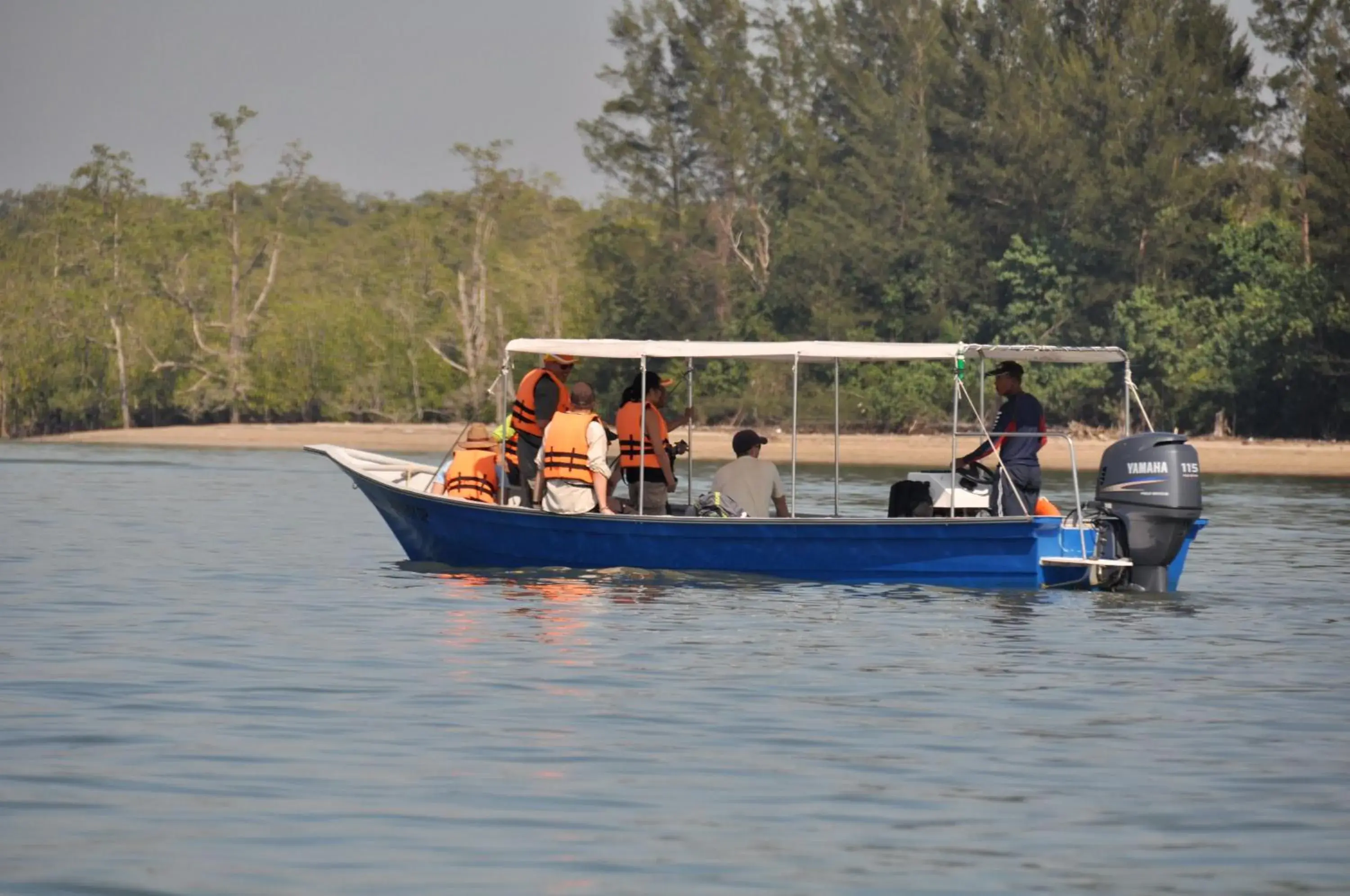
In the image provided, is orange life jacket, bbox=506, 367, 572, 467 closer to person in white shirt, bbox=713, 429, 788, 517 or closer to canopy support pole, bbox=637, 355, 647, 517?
canopy support pole, bbox=637, 355, 647, 517

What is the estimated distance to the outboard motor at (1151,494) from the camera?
14938mm

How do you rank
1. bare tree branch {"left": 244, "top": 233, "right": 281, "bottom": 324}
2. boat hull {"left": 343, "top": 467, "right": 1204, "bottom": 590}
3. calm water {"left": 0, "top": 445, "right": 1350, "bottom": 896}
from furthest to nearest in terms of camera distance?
bare tree branch {"left": 244, "top": 233, "right": 281, "bottom": 324} → boat hull {"left": 343, "top": 467, "right": 1204, "bottom": 590} → calm water {"left": 0, "top": 445, "right": 1350, "bottom": 896}

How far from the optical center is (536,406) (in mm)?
16656

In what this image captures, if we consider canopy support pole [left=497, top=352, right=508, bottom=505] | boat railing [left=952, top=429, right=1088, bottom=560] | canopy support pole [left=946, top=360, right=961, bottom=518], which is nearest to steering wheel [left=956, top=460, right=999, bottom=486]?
canopy support pole [left=946, top=360, right=961, bottom=518]

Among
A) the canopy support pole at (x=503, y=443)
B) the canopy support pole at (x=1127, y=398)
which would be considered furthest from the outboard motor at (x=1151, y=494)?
the canopy support pole at (x=503, y=443)

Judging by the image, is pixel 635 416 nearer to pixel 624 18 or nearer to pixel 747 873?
pixel 747 873

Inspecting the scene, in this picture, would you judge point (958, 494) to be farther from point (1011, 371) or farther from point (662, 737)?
point (662, 737)

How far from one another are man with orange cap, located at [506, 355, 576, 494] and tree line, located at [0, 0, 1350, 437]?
30.9 metres

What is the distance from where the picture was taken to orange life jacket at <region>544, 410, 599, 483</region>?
1609 cm

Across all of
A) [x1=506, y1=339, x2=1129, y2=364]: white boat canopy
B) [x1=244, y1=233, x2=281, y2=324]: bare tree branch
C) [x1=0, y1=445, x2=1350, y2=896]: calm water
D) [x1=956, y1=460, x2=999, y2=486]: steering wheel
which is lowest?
[x1=0, y1=445, x2=1350, y2=896]: calm water

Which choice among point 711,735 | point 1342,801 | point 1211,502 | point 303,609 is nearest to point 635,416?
point 303,609

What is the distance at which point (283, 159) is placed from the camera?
221 ft

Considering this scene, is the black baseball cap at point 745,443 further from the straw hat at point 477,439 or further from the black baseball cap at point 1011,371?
the straw hat at point 477,439

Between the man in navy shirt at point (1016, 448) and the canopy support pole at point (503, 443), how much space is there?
336cm
